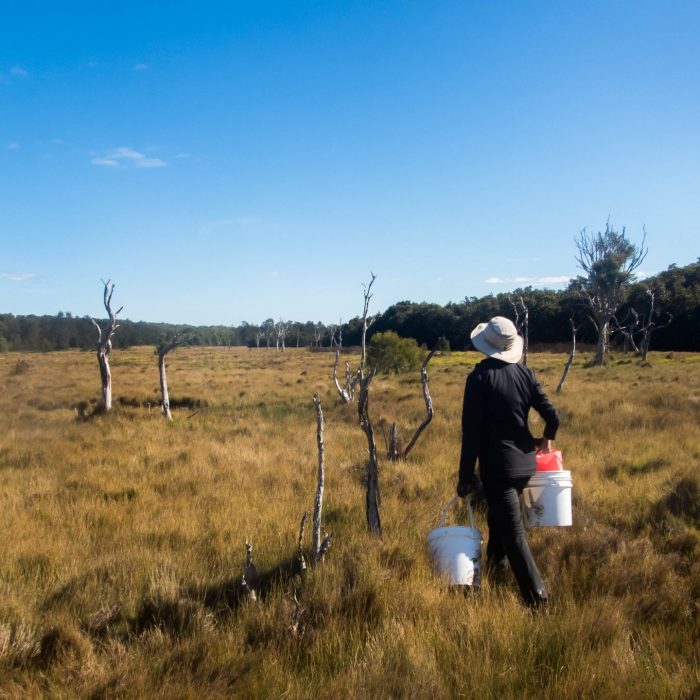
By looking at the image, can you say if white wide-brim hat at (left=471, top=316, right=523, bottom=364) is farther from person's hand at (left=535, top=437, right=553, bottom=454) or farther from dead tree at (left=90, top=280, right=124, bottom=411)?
dead tree at (left=90, top=280, right=124, bottom=411)

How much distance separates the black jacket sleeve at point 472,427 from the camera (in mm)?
3809

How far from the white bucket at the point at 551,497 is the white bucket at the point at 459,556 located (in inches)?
27.9

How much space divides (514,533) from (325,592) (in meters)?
1.31

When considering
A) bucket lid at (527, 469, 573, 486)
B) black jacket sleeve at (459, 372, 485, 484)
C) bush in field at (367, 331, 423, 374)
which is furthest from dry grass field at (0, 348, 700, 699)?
bush in field at (367, 331, 423, 374)

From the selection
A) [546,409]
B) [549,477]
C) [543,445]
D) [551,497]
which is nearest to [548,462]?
[549,477]

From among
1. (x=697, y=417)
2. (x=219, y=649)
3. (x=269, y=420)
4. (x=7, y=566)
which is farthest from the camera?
(x=269, y=420)

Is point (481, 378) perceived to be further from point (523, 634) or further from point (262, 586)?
point (262, 586)

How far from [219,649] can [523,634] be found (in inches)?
66.8

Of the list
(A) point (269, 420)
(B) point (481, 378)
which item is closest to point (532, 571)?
(B) point (481, 378)

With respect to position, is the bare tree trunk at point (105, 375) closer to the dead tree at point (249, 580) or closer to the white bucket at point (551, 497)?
the dead tree at point (249, 580)

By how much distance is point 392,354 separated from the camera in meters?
29.0

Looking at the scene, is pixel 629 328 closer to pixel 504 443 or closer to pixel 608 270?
pixel 608 270

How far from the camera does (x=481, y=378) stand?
3.86 meters

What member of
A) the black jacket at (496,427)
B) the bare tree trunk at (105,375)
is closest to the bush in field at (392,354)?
the bare tree trunk at (105,375)
